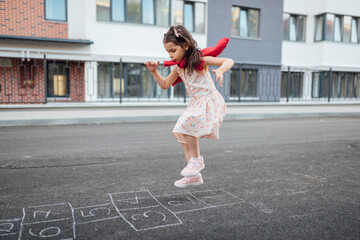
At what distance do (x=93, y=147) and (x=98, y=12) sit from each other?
374 inches

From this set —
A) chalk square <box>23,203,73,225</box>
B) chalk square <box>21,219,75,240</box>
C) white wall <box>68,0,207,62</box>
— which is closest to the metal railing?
white wall <box>68,0,207,62</box>

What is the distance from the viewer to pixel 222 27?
52.9 ft

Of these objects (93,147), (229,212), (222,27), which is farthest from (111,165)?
(222,27)

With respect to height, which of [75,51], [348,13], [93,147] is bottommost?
[93,147]

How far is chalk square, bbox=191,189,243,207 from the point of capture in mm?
2967

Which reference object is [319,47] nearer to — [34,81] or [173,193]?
[34,81]

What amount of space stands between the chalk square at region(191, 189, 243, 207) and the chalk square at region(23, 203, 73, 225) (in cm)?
125

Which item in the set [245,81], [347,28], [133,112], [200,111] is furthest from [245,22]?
[200,111]

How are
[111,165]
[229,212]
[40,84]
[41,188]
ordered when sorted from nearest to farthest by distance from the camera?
1. [229,212]
2. [41,188]
3. [111,165]
4. [40,84]

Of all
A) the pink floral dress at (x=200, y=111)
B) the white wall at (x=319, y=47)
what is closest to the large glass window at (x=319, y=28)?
the white wall at (x=319, y=47)

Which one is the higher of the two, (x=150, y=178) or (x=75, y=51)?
(x=75, y=51)

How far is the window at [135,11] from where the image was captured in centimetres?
1378

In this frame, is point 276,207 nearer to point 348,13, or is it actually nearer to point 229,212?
point 229,212

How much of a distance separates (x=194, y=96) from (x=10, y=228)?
6.75 ft
